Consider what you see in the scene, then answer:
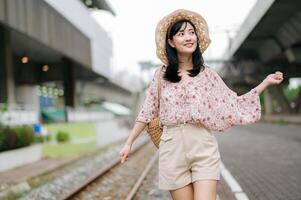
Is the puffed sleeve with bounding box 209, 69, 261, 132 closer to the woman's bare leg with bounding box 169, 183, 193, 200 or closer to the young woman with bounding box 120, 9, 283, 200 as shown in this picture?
the young woman with bounding box 120, 9, 283, 200

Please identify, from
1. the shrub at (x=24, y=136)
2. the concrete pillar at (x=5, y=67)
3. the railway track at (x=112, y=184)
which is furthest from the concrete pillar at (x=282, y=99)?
the railway track at (x=112, y=184)

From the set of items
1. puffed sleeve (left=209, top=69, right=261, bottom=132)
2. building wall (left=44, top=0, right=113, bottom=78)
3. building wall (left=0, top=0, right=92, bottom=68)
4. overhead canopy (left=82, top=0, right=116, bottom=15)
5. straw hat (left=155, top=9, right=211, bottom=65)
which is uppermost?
overhead canopy (left=82, top=0, right=116, bottom=15)

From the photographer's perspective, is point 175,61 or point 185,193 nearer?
point 185,193

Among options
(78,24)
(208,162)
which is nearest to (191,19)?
(208,162)

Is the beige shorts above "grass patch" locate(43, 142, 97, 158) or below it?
above

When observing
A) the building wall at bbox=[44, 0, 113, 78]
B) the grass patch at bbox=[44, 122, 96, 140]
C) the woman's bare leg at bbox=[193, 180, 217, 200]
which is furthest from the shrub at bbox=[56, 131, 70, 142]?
the woman's bare leg at bbox=[193, 180, 217, 200]

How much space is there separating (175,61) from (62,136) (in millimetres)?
22252

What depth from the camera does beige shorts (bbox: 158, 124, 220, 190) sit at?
3.57 metres

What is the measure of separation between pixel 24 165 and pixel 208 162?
1468 centimetres

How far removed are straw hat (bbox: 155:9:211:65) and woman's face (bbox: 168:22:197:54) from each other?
2.2 inches

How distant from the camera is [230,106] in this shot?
12.3 feet

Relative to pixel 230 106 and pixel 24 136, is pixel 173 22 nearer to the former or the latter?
pixel 230 106

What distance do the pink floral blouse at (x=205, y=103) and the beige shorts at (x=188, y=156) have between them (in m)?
0.07

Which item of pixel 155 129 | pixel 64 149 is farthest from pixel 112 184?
pixel 64 149
